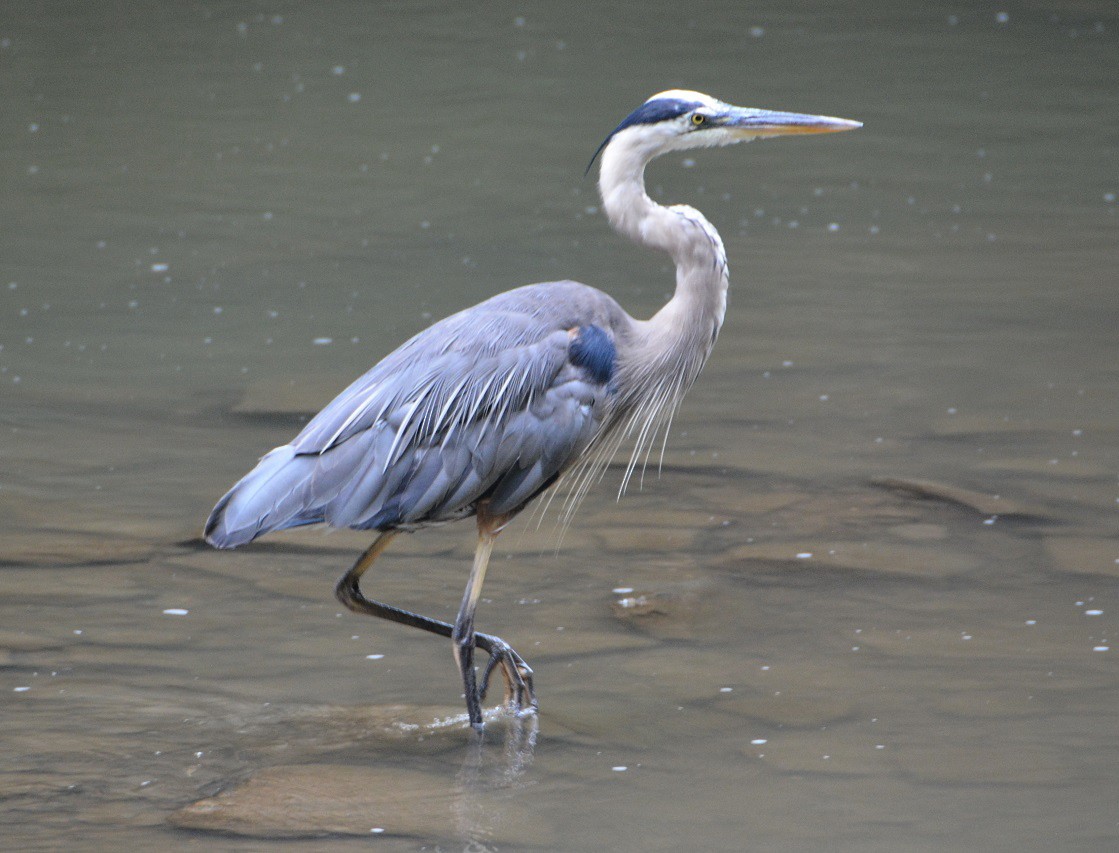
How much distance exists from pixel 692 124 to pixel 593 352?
28.2 inches

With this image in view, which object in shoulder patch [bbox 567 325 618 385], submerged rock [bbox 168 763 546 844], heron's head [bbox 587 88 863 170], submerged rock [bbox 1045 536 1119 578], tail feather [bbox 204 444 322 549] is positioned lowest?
submerged rock [bbox 168 763 546 844]

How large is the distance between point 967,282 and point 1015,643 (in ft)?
13.5

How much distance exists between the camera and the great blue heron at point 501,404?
4.50 m

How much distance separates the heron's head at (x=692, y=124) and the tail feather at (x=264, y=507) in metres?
1.27

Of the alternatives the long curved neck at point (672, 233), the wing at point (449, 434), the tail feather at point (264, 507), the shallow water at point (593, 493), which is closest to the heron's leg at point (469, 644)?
the shallow water at point (593, 493)

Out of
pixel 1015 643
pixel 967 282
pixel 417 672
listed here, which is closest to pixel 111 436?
pixel 417 672

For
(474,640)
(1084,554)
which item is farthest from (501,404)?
(1084,554)

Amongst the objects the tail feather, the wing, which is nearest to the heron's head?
the wing

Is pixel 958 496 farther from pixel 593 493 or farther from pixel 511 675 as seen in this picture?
pixel 511 675

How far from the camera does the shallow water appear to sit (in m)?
4.23

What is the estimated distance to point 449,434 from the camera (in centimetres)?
452

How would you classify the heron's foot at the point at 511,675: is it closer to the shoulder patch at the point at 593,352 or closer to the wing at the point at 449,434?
the wing at the point at 449,434

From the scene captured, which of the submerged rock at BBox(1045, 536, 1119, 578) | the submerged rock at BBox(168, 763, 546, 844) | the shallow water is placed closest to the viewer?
the submerged rock at BBox(168, 763, 546, 844)

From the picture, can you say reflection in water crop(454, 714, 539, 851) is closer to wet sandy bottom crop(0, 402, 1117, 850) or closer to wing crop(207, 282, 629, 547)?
wet sandy bottom crop(0, 402, 1117, 850)
